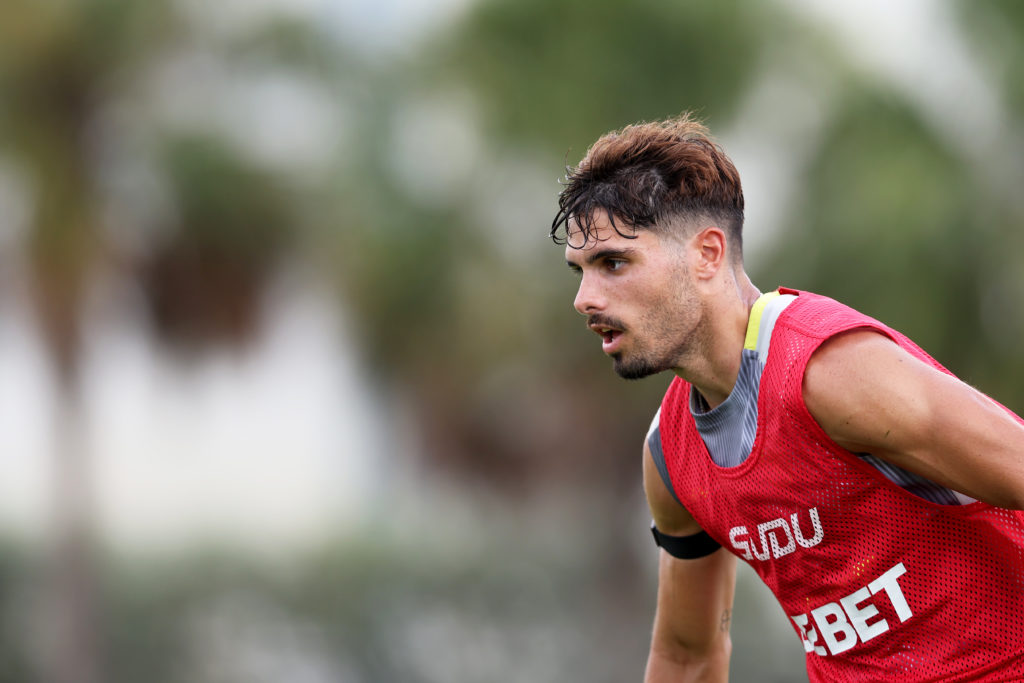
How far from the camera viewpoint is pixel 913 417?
8.35 feet

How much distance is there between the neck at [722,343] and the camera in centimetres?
303

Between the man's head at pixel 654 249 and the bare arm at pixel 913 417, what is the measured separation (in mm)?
434

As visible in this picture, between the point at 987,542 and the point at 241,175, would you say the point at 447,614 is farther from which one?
the point at 987,542

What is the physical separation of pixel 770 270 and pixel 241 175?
679 centimetres

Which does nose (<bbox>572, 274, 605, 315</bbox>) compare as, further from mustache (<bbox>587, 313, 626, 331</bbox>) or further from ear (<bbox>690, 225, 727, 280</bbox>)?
ear (<bbox>690, 225, 727, 280</bbox>)

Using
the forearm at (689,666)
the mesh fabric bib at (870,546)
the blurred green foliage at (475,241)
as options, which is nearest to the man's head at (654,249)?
the mesh fabric bib at (870,546)

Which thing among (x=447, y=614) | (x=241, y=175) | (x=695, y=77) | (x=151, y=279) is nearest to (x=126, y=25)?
(x=241, y=175)

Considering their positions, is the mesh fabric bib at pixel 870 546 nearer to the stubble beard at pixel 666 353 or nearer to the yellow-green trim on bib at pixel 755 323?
the yellow-green trim on bib at pixel 755 323

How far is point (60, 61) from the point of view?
1397 centimetres

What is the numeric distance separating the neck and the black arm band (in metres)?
0.63

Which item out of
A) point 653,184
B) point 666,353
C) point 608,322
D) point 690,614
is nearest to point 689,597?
point 690,614

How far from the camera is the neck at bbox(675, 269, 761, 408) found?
3.03 m

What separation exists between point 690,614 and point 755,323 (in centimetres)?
111

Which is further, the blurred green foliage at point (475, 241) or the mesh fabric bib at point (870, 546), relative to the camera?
the blurred green foliage at point (475, 241)
